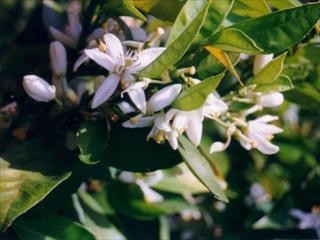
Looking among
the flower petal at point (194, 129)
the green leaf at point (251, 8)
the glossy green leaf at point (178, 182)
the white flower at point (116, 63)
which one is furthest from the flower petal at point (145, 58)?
the glossy green leaf at point (178, 182)

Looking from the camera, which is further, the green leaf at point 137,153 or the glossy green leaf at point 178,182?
the glossy green leaf at point 178,182

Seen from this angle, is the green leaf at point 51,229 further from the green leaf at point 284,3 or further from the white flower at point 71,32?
the green leaf at point 284,3

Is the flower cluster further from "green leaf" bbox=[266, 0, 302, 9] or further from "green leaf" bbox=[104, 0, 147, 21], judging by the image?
"green leaf" bbox=[266, 0, 302, 9]

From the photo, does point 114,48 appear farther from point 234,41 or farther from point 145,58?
point 234,41

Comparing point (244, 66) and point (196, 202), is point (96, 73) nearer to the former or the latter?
point (244, 66)

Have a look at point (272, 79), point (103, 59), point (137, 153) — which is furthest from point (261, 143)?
point (103, 59)

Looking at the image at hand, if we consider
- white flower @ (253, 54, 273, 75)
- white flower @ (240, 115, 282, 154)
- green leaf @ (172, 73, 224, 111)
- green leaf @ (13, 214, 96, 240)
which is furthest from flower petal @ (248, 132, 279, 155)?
green leaf @ (13, 214, 96, 240)

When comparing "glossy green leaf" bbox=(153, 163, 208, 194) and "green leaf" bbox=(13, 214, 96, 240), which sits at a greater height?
"green leaf" bbox=(13, 214, 96, 240)

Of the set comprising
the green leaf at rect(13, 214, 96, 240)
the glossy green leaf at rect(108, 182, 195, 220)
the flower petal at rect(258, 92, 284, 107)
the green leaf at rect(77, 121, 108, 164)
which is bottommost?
the glossy green leaf at rect(108, 182, 195, 220)
